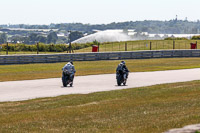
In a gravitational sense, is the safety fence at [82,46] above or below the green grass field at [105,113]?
above

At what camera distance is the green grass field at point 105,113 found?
13.2 metres

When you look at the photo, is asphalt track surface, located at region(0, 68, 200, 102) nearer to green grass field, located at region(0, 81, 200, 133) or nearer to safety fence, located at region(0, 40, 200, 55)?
green grass field, located at region(0, 81, 200, 133)

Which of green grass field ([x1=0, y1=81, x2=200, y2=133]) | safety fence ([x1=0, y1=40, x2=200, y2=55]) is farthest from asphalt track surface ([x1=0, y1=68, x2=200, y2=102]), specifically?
safety fence ([x1=0, y1=40, x2=200, y2=55])

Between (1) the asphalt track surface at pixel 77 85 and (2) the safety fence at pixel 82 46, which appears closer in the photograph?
(1) the asphalt track surface at pixel 77 85

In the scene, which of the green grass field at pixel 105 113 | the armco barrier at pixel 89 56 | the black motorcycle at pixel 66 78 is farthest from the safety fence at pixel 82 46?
the green grass field at pixel 105 113

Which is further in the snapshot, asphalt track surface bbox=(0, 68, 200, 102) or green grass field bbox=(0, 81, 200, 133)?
asphalt track surface bbox=(0, 68, 200, 102)

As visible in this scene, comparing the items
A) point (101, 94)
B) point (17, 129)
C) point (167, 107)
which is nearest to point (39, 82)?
point (101, 94)

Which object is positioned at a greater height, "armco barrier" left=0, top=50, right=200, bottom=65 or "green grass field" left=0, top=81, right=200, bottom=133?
"armco barrier" left=0, top=50, right=200, bottom=65

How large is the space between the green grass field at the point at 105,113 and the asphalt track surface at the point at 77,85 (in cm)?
231

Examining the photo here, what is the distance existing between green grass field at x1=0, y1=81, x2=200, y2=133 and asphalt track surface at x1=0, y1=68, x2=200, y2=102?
2.31 m

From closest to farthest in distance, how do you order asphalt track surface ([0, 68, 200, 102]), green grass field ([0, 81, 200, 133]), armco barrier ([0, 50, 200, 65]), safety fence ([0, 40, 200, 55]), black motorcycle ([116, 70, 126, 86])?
green grass field ([0, 81, 200, 133]), asphalt track surface ([0, 68, 200, 102]), black motorcycle ([116, 70, 126, 86]), armco barrier ([0, 50, 200, 65]), safety fence ([0, 40, 200, 55])

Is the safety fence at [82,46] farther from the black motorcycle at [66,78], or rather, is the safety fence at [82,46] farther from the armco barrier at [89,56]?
the black motorcycle at [66,78]

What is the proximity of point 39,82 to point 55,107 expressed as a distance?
12.7 metres

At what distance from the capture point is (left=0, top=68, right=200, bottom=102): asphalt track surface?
84.9 ft
